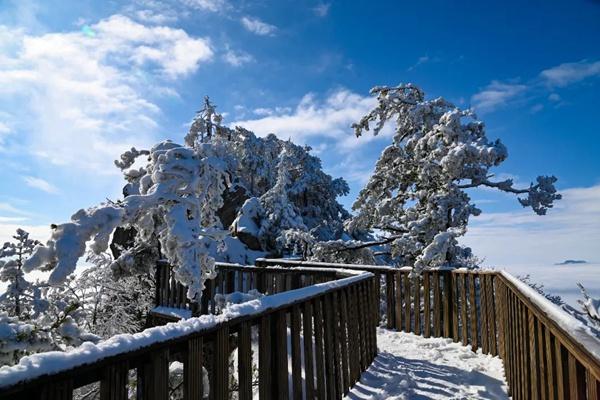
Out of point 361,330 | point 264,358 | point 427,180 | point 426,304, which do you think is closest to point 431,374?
point 361,330

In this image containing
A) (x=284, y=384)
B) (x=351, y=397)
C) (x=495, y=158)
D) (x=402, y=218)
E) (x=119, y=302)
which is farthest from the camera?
(x=119, y=302)

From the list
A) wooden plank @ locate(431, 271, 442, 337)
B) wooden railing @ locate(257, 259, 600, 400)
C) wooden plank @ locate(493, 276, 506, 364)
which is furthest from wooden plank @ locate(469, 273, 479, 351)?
wooden plank @ locate(431, 271, 442, 337)

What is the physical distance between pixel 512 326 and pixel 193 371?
3.43m

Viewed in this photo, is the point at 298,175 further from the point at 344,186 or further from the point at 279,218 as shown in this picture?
the point at 279,218

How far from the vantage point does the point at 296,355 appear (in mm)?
3281

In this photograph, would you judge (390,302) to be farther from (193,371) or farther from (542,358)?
(193,371)

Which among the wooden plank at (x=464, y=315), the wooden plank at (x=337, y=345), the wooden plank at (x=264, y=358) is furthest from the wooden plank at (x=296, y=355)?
the wooden plank at (x=464, y=315)

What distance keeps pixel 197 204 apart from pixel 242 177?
93.0 feet

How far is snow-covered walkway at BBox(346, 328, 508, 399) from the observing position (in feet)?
14.6

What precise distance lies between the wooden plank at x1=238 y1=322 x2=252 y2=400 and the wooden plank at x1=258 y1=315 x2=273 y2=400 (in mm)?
203

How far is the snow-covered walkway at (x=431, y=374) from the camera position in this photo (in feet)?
Answer: 14.6

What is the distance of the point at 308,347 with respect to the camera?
354cm

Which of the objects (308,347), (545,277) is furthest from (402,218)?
(308,347)

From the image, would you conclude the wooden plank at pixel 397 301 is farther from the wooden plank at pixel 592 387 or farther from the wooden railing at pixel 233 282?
the wooden plank at pixel 592 387
